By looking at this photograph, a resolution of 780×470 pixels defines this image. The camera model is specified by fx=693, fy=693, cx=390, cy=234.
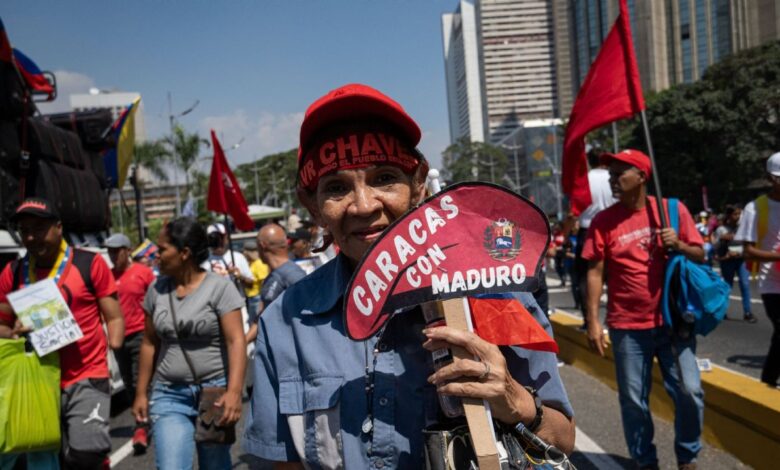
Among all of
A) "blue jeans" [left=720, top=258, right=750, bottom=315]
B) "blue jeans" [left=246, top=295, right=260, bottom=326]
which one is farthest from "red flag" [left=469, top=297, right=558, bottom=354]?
"blue jeans" [left=720, top=258, right=750, bottom=315]

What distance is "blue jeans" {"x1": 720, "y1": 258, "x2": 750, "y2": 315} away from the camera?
33.8 ft

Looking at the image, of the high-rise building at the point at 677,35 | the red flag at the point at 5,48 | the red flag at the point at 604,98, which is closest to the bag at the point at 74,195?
the red flag at the point at 5,48

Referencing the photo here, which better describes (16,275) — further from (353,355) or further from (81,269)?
(353,355)

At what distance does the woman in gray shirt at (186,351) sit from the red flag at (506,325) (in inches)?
106

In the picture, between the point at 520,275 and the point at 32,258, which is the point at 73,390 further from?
the point at 520,275

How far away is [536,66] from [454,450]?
623 ft

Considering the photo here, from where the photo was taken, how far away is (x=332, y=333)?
1664 mm

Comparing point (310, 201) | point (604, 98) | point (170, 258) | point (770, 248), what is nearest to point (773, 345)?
Answer: point (770, 248)

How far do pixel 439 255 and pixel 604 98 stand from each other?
3.88 meters

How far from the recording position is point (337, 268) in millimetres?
1785

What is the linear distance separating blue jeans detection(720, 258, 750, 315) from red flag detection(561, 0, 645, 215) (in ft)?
18.2

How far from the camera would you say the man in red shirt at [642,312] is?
4160 mm

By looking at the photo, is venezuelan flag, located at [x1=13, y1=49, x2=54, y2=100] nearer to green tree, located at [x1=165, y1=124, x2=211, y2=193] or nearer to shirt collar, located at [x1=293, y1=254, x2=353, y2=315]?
shirt collar, located at [x1=293, y1=254, x2=353, y2=315]

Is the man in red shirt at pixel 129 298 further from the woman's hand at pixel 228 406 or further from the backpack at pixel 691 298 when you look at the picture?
the backpack at pixel 691 298
